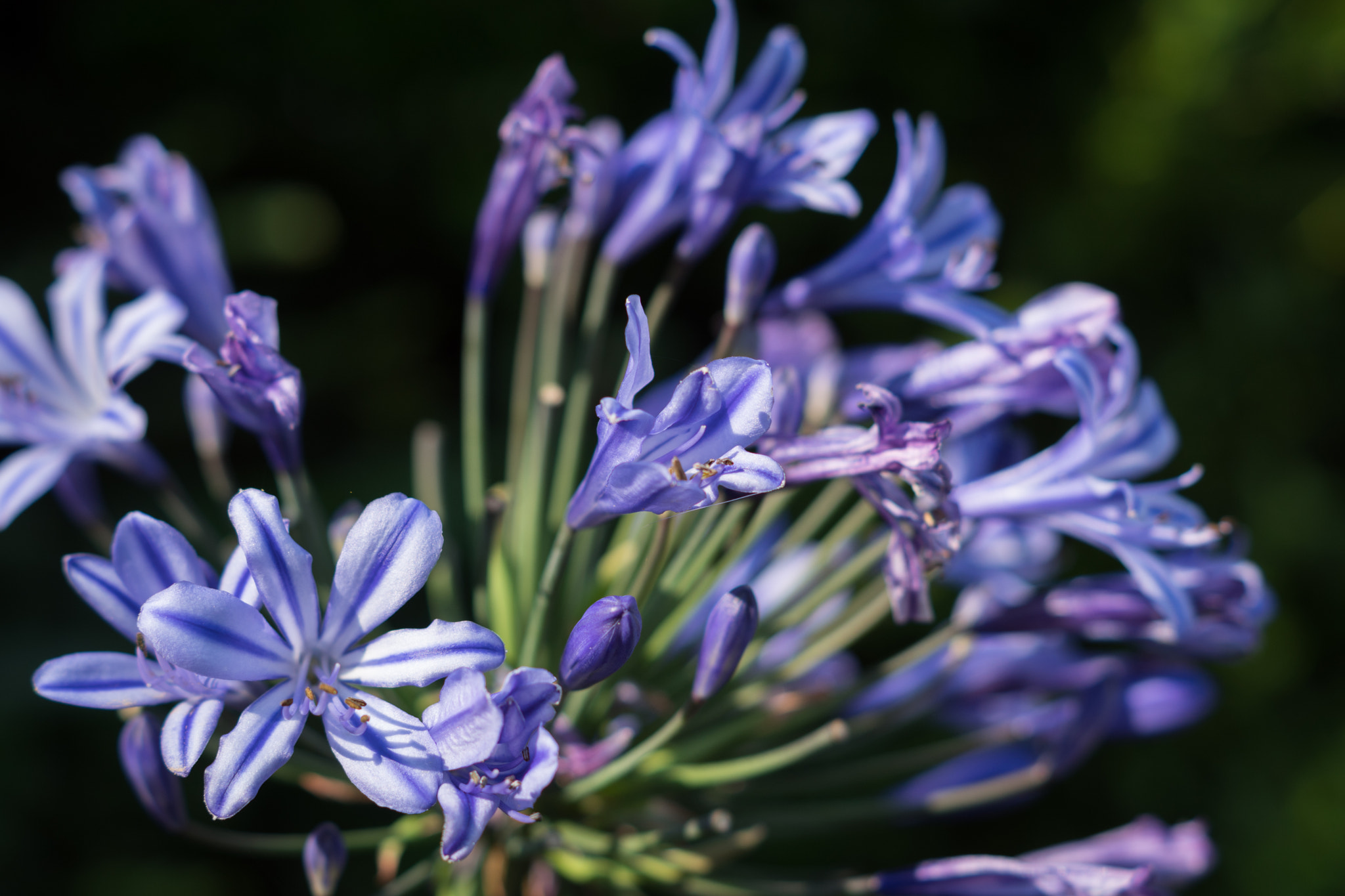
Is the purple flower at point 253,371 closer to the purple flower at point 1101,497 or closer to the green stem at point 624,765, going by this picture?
the green stem at point 624,765

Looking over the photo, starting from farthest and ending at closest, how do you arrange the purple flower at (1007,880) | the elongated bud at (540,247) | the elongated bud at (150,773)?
the elongated bud at (540,247) → the purple flower at (1007,880) → the elongated bud at (150,773)

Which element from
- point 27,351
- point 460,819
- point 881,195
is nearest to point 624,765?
point 460,819

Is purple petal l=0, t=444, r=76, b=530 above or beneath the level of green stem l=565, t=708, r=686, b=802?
above

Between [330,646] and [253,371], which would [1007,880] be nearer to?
[330,646]

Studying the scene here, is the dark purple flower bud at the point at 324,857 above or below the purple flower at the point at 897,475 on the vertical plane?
below

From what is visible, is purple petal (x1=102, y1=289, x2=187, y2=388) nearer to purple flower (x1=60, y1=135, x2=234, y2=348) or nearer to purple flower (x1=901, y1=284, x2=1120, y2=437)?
purple flower (x1=60, y1=135, x2=234, y2=348)

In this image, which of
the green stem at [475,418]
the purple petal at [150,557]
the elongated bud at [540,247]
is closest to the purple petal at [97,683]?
the purple petal at [150,557]

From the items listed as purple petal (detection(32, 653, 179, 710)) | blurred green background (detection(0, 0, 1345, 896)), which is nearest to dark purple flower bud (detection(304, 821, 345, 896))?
purple petal (detection(32, 653, 179, 710))
